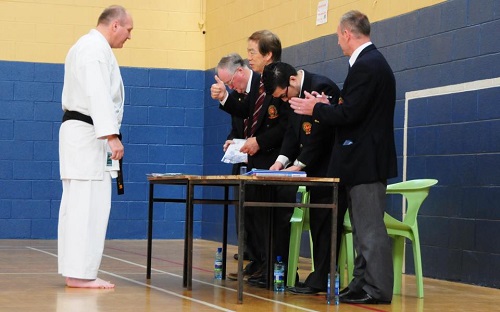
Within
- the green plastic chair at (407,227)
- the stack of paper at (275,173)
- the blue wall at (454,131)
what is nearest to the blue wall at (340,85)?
the blue wall at (454,131)

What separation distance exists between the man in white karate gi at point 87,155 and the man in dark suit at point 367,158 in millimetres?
1356

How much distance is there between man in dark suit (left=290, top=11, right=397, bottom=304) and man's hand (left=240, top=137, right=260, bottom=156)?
3.32 feet

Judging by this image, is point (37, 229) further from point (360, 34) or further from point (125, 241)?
point (360, 34)

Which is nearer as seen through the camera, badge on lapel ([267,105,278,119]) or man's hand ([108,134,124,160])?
man's hand ([108,134,124,160])

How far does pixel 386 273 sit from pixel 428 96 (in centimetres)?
226

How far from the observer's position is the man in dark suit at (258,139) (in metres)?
6.04

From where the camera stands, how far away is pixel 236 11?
10.4 m

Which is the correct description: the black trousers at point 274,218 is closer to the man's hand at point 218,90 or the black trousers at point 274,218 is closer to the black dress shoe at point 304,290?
the black dress shoe at point 304,290

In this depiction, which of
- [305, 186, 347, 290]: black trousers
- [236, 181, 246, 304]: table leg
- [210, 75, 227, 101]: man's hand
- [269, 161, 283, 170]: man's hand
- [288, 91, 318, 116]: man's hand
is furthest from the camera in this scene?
[210, 75, 227, 101]: man's hand

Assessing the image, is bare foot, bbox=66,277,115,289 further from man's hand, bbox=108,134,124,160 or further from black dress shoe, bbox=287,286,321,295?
black dress shoe, bbox=287,286,321,295

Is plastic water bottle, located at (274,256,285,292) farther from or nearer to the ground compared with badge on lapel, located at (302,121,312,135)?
nearer to the ground

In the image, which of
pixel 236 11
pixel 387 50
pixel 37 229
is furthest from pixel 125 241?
pixel 387 50

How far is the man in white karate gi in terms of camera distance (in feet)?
18.5

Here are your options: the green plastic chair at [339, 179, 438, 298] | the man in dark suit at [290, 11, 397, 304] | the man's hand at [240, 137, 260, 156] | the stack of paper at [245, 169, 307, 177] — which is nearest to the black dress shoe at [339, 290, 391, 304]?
the man in dark suit at [290, 11, 397, 304]
